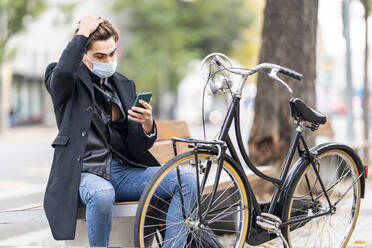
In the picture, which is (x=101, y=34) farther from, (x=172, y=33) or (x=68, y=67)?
(x=172, y=33)

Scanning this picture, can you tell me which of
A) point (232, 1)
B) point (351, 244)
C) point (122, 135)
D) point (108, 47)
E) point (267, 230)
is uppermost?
point (232, 1)

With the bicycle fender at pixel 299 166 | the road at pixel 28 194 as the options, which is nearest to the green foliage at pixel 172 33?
the road at pixel 28 194

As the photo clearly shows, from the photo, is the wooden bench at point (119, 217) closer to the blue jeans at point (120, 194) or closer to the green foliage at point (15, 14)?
the blue jeans at point (120, 194)

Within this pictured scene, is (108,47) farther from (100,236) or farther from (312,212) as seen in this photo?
(312,212)

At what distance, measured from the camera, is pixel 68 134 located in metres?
3.04

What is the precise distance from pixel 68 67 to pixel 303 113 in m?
1.41

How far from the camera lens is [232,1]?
38.4 meters

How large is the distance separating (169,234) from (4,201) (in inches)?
196

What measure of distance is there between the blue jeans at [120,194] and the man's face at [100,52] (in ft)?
1.96

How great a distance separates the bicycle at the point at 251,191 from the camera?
2996 millimetres

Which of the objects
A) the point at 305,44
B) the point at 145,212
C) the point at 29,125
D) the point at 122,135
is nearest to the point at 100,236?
the point at 145,212

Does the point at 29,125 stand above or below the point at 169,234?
below

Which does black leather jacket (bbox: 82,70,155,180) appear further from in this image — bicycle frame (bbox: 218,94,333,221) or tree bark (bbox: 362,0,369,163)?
tree bark (bbox: 362,0,369,163)

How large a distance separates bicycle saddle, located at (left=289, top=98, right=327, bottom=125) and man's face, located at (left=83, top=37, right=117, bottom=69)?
110cm
